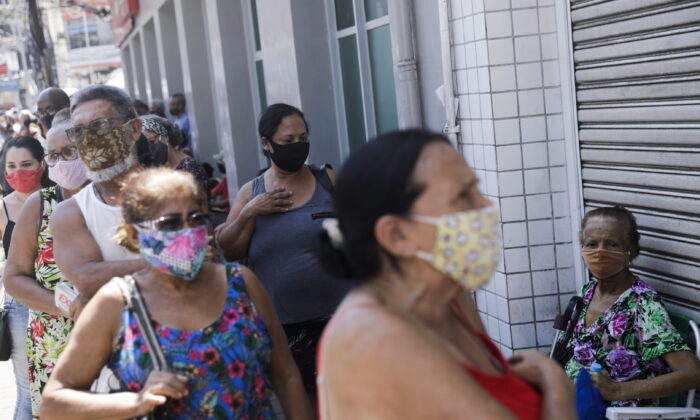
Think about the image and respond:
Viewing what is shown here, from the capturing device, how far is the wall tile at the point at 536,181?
500cm

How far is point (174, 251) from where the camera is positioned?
8.96ft

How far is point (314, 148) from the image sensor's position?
8.07 meters

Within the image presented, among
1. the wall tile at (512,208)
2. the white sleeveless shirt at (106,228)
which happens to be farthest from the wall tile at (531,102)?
the white sleeveless shirt at (106,228)

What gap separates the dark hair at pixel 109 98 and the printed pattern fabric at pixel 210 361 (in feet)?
4.11

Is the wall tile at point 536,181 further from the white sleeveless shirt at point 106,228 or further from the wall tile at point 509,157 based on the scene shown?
the white sleeveless shirt at point 106,228

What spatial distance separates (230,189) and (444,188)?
388 inches

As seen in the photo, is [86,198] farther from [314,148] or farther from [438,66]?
[314,148]

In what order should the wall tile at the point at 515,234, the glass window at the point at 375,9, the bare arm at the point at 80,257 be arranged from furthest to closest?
the glass window at the point at 375,9
the wall tile at the point at 515,234
the bare arm at the point at 80,257

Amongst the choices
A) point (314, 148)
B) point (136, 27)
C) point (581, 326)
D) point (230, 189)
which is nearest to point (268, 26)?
point (314, 148)

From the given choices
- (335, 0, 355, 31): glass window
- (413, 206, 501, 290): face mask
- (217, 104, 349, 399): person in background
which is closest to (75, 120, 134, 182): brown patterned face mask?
(217, 104, 349, 399): person in background

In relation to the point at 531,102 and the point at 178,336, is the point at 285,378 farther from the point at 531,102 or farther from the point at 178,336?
the point at 531,102

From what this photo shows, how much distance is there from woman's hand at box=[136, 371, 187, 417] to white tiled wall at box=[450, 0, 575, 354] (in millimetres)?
2856

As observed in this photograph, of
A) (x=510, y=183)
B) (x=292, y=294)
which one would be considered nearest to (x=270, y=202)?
(x=292, y=294)

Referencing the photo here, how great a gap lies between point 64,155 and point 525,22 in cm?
258
